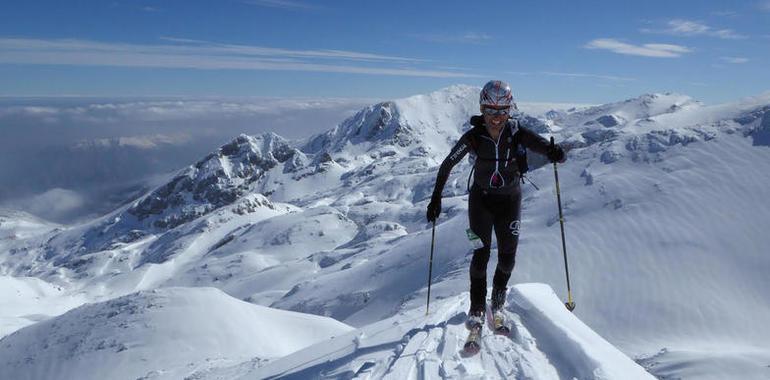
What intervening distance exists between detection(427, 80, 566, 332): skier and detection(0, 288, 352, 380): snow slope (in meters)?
15.5

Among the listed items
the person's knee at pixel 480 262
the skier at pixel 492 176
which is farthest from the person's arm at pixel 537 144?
the person's knee at pixel 480 262

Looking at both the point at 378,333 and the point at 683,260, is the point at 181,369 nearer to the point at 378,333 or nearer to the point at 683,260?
the point at 378,333

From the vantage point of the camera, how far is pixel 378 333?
10.1 m

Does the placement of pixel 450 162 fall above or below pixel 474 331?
above

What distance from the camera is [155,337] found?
1037 inches

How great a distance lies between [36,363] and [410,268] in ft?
191

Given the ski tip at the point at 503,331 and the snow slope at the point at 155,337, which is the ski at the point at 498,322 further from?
the snow slope at the point at 155,337

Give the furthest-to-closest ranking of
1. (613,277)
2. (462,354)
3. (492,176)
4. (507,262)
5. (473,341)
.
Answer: (613,277)
(507,262)
(492,176)
(473,341)
(462,354)

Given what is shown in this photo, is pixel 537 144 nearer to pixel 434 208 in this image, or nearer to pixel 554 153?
pixel 554 153

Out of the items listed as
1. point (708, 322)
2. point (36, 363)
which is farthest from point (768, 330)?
point (36, 363)

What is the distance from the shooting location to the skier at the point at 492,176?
8.98 metres

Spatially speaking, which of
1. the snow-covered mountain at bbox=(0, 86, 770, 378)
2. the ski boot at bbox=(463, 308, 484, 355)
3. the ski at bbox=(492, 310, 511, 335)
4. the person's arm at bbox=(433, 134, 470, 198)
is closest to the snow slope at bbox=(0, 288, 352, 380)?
the snow-covered mountain at bbox=(0, 86, 770, 378)

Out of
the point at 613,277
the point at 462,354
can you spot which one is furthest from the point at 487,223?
the point at 613,277

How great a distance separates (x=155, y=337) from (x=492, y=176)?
76.4ft
